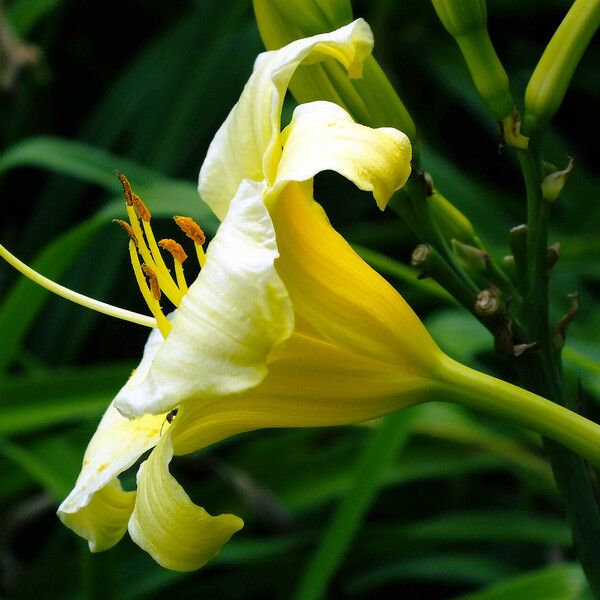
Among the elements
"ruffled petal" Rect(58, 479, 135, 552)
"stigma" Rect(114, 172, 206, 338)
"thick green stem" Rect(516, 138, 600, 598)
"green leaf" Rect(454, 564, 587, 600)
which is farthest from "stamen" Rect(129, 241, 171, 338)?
"green leaf" Rect(454, 564, 587, 600)

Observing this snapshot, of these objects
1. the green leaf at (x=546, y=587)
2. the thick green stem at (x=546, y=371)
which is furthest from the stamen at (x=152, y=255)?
the green leaf at (x=546, y=587)

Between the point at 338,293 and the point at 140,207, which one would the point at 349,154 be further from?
the point at 140,207

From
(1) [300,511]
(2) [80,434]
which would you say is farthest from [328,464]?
(2) [80,434]

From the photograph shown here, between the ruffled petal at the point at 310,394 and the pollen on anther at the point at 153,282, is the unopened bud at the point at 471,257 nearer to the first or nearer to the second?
the ruffled petal at the point at 310,394

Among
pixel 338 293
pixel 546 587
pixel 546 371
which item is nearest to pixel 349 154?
pixel 338 293

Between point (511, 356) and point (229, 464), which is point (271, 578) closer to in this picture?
point (229, 464)
